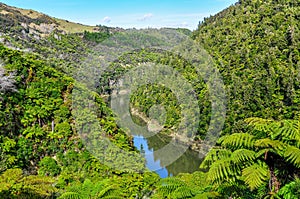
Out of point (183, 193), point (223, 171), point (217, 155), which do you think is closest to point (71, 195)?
point (183, 193)

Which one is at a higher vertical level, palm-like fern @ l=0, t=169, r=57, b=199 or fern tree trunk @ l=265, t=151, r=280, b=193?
fern tree trunk @ l=265, t=151, r=280, b=193

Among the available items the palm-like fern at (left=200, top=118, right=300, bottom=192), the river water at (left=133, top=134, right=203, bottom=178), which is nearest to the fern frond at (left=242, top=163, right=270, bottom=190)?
the palm-like fern at (left=200, top=118, right=300, bottom=192)

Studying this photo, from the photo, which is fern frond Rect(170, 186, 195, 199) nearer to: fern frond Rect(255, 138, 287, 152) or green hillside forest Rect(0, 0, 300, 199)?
green hillside forest Rect(0, 0, 300, 199)

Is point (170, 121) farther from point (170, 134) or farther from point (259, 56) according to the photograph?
point (259, 56)

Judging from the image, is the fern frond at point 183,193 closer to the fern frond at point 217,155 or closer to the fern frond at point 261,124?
the fern frond at point 217,155

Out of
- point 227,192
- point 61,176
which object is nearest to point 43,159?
point 61,176

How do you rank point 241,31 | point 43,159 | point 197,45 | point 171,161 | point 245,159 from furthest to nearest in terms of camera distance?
1. point 197,45
2. point 241,31
3. point 171,161
4. point 43,159
5. point 245,159

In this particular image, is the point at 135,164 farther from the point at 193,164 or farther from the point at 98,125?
the point at 193,164
